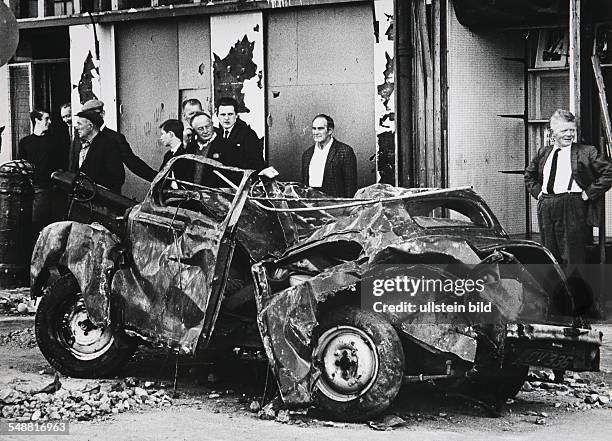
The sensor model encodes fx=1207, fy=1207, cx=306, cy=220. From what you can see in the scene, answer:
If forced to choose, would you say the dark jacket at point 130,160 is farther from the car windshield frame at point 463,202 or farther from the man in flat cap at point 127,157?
the car windshield frame at point 463,202

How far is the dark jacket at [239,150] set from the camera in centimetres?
1228

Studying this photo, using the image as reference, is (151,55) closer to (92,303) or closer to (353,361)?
(92,303)

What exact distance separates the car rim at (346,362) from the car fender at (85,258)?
6.98ft

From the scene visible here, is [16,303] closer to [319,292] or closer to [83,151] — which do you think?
[83,151]

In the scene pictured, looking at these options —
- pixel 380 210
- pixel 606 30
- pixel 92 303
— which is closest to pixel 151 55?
pixel 606 30

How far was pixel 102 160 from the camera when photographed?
1320cm

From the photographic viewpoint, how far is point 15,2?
1797 cm

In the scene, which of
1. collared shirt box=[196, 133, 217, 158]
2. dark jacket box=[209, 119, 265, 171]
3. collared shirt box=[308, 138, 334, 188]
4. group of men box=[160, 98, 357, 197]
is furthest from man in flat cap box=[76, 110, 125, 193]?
collared shirt box=[308, 138, 334, 188]

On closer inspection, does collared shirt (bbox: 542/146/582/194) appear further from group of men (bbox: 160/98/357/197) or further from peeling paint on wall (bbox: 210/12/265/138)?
peeling paint on wall (bbox: 210/12/265/138)

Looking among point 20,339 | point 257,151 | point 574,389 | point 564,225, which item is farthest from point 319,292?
point 257,151

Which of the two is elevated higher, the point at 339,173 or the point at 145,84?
the point at 145,84

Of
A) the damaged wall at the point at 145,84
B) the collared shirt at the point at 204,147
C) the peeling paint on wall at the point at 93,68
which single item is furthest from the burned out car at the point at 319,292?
the peeling paint on wall at the point at 93,68

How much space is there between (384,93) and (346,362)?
6782 mm

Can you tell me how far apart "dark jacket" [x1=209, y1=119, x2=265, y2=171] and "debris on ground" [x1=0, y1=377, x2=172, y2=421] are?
3.71m
